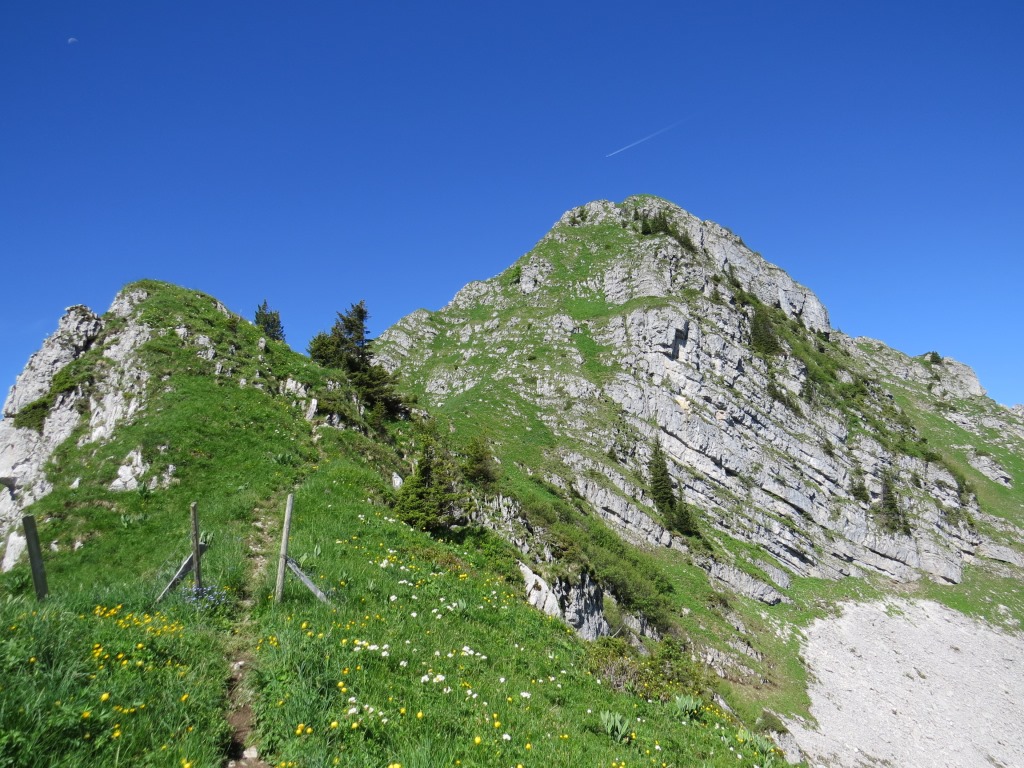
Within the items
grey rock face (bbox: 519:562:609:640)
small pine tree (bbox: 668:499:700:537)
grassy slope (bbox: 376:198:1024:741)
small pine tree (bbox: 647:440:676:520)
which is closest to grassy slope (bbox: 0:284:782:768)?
grey rock face (bbox: 519:562:609:640)

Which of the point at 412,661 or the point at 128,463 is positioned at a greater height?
the point at 128,463

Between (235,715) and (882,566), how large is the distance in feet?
247

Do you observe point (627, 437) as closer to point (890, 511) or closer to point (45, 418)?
point (890, 511)

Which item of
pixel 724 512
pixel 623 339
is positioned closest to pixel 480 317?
pixel 623 339

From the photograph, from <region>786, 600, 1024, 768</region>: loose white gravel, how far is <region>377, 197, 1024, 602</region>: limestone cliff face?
699 cm

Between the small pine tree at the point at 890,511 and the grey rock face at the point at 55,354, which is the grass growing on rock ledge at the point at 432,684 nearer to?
the grey rock face at the point at 55,354

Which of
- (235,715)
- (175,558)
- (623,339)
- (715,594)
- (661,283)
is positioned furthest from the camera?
(661,283)

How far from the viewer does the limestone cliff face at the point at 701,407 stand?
182 ft

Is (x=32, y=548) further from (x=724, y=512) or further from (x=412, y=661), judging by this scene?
Result: (x=724, y=512)

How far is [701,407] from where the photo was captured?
64.9 m

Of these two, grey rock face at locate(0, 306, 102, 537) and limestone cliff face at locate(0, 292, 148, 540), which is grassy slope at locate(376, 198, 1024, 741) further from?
grey rock face at locate(0, 306, 102, 537)

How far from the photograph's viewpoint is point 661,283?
8150 centimetres

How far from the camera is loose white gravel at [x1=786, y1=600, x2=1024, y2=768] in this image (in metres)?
28.0

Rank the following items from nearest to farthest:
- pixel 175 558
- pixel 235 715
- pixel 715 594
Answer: pixel 235 715 → pixel 175 558 → pixel 715 594
